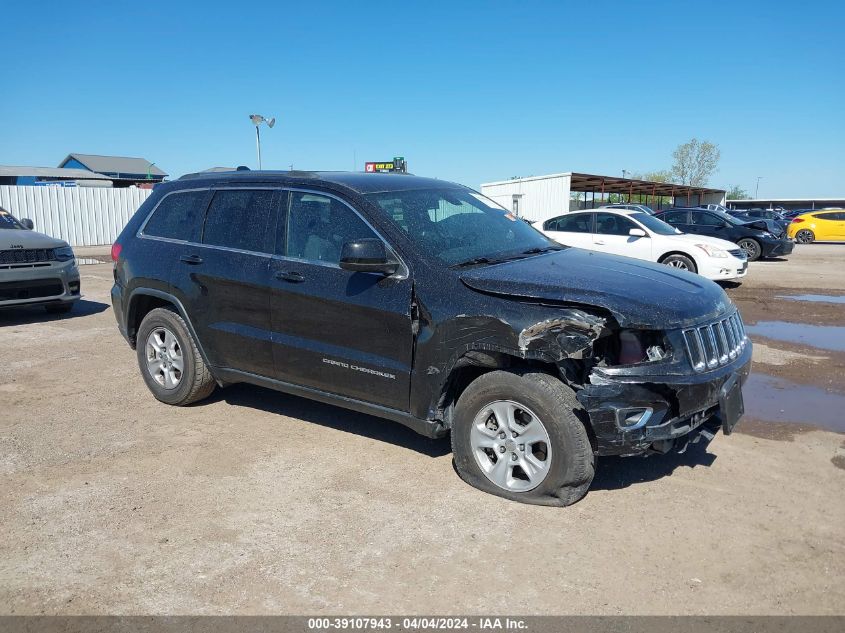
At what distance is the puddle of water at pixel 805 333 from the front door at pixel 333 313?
6174mm

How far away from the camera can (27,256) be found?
9180 millimetres

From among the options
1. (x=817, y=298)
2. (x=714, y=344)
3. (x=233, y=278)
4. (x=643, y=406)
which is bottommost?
(x=817, y=298)

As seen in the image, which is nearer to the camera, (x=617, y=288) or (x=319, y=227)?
(x=617, y=288)

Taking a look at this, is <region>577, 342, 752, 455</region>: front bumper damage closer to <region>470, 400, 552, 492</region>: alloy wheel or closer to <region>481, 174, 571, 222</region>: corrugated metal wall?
<region>470, 400, 552, 492</region>: alloy wheel

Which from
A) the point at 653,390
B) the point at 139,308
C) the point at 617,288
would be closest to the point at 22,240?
the point at 139,308

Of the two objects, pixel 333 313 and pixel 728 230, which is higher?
pixel 728 230

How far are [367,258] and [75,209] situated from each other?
934 inches

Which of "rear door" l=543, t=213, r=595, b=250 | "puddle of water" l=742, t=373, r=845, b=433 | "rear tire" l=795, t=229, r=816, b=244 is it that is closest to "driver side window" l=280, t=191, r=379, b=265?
"puddle of water" l=742, t=373, r=845, b=433

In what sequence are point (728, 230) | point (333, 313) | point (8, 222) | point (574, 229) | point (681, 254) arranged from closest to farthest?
1. point (333, 313)
2. point (8, 222)
3. point (681, 254)
4. point (574, 229)
5. point (728, 230)

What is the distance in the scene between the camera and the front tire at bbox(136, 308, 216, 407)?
5449 millimetres

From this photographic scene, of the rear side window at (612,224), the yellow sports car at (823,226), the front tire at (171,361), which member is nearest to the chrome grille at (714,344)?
the front tire at (171,361)

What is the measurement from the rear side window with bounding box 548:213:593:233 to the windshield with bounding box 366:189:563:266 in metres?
9.02

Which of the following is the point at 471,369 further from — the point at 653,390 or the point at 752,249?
the point at 752,249

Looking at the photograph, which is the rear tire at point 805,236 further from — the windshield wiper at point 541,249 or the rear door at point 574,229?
the windshield wiper at point 541,249
